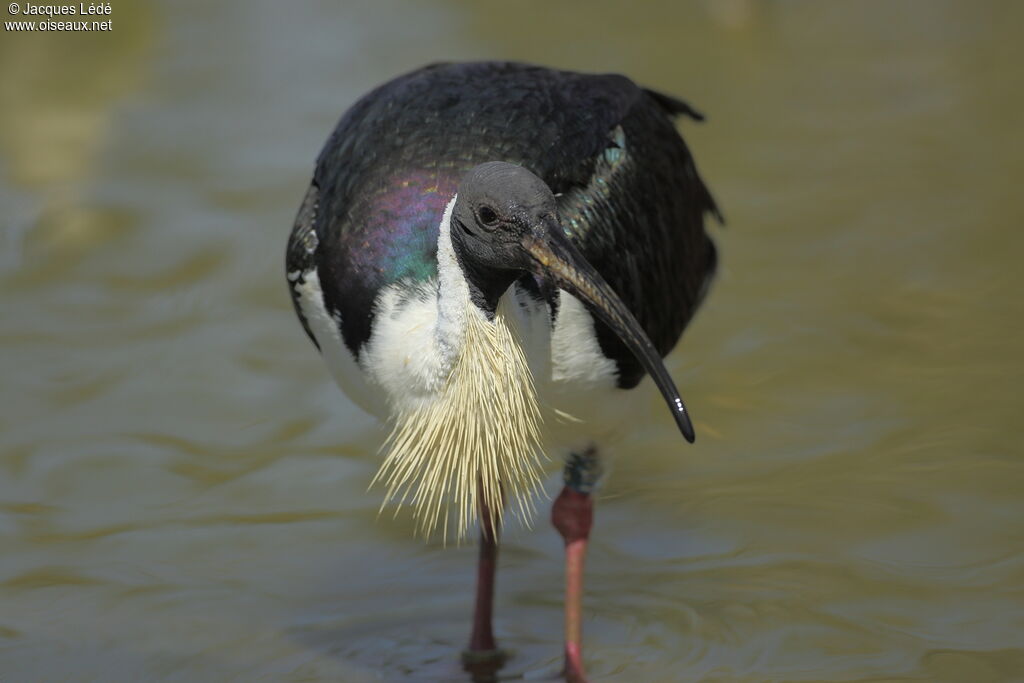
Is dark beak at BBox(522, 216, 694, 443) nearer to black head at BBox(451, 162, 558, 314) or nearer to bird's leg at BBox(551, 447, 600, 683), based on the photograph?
black head at BBox(451, 162, 558, 314)

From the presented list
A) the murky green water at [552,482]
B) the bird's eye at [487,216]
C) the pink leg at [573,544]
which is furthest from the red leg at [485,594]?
the bird's eye at [487,216]

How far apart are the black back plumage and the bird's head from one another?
323 mm

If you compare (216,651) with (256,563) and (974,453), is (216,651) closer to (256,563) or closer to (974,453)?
(256,563)

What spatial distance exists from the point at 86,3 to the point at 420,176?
264 inches

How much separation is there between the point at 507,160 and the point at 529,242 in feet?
2.17

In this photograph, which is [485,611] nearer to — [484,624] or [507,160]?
[484,624]

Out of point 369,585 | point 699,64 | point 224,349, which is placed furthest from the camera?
point 699,64

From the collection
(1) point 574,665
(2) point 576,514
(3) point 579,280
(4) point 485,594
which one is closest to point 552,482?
(2) point 576,514

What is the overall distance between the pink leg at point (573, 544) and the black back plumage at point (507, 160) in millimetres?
679

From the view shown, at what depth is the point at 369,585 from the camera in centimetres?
604

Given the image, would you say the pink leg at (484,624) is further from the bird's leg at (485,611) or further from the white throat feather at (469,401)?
the white throat feather at (469,401)

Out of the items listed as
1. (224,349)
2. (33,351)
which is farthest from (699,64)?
(33,351)

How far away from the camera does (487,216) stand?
14.1 feet

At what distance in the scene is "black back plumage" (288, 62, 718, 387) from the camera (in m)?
4.77
